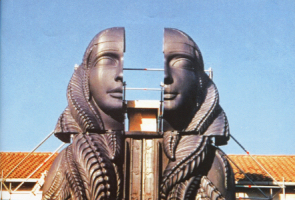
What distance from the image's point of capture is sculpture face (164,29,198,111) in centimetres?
1105

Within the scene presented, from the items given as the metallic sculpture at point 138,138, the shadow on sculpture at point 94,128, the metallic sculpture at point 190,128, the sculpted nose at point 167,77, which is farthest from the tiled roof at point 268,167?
the shadow on sculpture at point 94,128

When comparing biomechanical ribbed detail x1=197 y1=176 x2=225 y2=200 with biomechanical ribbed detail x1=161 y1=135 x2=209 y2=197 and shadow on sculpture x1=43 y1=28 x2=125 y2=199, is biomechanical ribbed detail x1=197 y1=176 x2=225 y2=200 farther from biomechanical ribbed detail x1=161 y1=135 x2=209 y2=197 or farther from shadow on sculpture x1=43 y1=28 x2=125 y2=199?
shadow on sculpture x1=43 y1=28 x2=125 y2=199

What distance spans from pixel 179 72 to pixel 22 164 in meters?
10.8

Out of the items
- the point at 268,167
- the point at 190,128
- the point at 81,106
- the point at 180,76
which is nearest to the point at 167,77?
the point at 180,76

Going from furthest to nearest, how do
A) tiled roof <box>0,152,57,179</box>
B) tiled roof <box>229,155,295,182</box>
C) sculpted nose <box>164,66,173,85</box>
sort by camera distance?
tiled roof <box>0,152,57,179</box>, tiled roof <box>229,155,295,182</box>, sculpted nose <box>164,66,173,85</box>

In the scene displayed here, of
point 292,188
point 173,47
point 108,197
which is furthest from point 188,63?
point 292,188

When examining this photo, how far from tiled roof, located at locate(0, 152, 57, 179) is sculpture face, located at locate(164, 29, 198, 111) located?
9.27 meters

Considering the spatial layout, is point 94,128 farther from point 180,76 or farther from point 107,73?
point 180,76

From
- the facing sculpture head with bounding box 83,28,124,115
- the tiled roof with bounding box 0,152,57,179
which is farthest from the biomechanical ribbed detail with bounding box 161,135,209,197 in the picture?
the tiled roof with bounding box 0,152,57,179

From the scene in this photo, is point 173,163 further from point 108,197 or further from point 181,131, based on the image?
point 108,197

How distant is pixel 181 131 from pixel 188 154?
581 millimetres

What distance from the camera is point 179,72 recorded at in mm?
11203

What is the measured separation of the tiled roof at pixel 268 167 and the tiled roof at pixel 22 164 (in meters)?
6.82

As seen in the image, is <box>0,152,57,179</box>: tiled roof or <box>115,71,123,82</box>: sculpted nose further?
<box>0,152,57,179</box>: tiled roof
